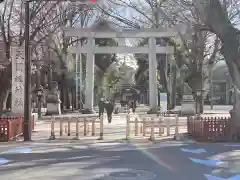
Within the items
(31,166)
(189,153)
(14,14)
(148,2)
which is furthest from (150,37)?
(31,166)

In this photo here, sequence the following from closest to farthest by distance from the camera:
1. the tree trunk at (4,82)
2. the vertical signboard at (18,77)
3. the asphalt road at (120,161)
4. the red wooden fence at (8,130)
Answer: the asphalt road at (120,161), the red wooden fence at (8,130), the vertical signboard at (18,77), the tree trunk at (4,82)

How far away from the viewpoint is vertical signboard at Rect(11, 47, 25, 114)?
88.1ft

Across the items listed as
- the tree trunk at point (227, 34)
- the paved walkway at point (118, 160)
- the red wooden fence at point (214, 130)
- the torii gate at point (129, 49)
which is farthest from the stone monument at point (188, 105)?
the paved walkway at point (118, 160)

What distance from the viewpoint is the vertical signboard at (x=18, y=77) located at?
88.1ft

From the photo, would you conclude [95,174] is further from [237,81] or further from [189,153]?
[237,81]

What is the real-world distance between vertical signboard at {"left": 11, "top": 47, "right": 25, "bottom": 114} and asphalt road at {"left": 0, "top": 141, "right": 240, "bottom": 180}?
11.6 metres

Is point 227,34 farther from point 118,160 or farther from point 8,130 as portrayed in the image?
point 8,130

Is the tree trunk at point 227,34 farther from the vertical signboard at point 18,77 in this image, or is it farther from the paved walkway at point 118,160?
the vertical signboard at point 18,77

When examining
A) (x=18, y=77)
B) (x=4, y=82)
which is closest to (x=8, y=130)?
(x=18, y=77)

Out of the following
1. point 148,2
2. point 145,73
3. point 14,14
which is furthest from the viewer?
point 145,73

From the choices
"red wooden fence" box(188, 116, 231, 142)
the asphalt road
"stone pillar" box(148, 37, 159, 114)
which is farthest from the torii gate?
the asphalt road

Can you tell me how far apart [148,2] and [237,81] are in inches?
840

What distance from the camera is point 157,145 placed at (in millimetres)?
15430

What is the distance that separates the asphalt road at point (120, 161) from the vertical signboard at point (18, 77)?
37.9ft
